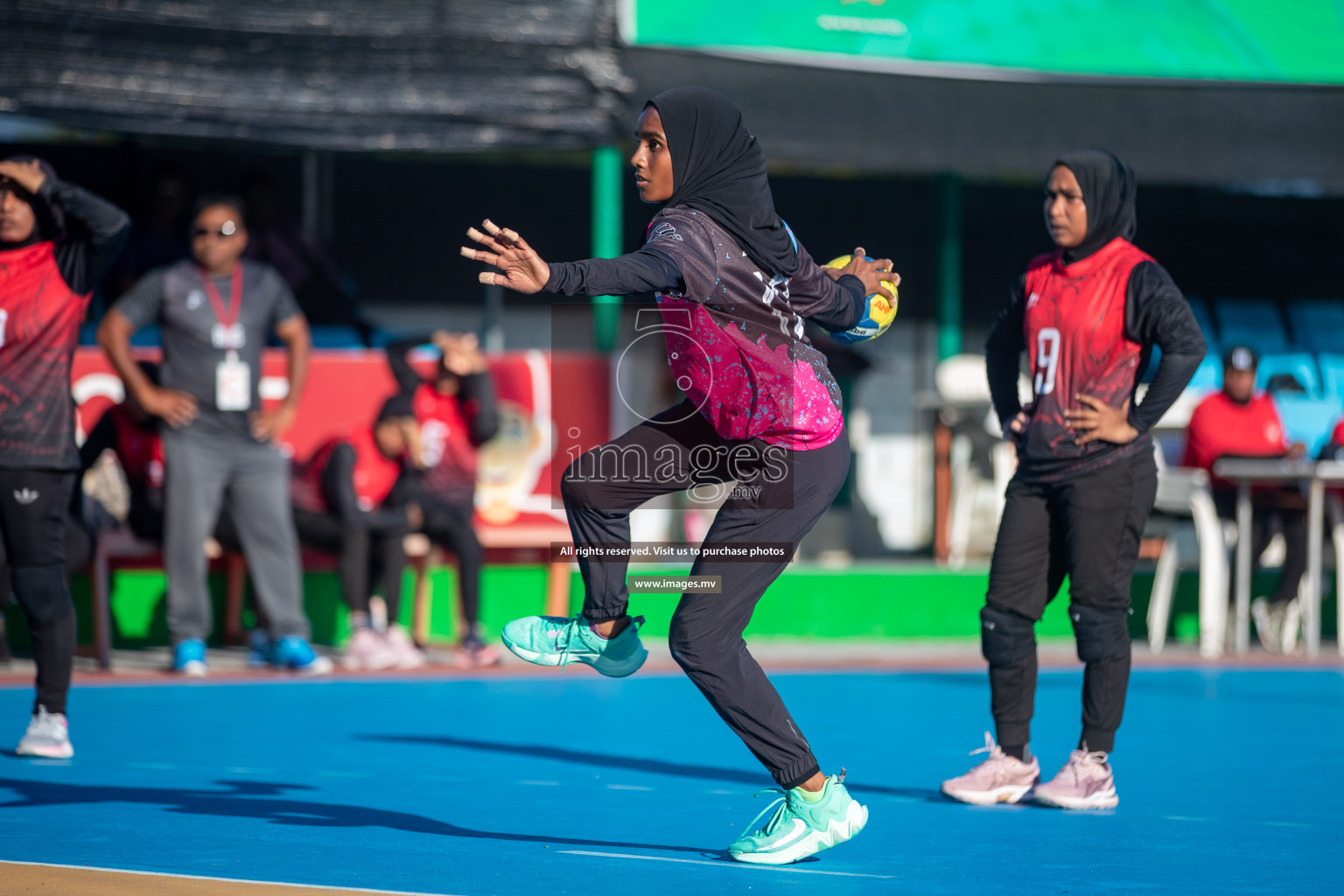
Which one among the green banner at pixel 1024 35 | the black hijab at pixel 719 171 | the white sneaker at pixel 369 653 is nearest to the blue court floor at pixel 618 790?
the white sneaker at pixel 369 653

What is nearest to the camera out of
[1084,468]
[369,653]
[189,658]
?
[1084,468]

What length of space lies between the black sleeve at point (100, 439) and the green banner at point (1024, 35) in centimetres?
462

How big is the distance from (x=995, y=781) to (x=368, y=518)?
192 inches

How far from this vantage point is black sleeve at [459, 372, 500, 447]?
31.3ft

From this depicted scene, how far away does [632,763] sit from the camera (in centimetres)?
609

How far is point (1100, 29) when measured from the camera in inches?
470

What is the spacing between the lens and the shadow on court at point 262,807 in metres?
4.68

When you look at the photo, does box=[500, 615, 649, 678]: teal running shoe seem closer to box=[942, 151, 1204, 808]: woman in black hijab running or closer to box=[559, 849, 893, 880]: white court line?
box=[559, 849, 893, 880]: white court line

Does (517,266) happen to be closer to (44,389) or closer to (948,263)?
(44,389)

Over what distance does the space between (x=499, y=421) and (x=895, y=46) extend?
4.28 m

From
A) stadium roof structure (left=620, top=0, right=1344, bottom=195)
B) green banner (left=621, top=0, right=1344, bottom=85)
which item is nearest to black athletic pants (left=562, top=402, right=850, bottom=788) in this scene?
stadium roof structure (left=620, top=0, right=1344, bottom=195)

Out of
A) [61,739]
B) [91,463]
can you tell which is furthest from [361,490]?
[61,739]

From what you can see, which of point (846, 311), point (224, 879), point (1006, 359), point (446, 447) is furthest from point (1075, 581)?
point (446, 447)

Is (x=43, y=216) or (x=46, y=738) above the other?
(x=43, y=216)
